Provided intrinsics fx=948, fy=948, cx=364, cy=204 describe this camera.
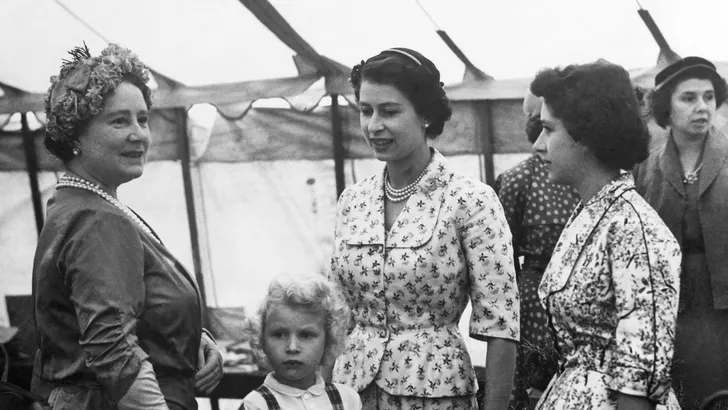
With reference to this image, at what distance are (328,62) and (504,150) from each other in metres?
1.16

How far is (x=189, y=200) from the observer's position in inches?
244

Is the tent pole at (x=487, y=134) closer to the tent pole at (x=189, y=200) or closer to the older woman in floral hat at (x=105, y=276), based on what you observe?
the tent pole at (x=189, y=200)

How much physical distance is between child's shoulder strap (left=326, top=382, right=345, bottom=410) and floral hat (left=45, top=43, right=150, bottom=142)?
3.20 feet

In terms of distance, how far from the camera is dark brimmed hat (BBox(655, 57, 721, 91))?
14.9ft

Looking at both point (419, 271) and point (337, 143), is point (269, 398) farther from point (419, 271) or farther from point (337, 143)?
point (337, 143)

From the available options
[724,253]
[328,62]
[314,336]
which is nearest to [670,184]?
[724,253]

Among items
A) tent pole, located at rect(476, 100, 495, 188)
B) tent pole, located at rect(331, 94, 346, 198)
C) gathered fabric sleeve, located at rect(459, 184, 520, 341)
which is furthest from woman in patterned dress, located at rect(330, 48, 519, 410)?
tent pole, located at rect(331, 94, 346, 198)

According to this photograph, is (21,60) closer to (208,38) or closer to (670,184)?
(208,38)

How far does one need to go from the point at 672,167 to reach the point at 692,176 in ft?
0.33

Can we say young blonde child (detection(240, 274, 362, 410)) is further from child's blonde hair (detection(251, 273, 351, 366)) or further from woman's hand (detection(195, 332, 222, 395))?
woman's hand (detection(195, 332, 222, 395))

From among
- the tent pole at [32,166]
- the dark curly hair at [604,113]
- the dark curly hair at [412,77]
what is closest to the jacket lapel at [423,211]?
the dark curly hair at [412,77]

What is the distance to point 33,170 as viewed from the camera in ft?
21.1

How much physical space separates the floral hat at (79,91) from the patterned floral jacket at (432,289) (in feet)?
2.73

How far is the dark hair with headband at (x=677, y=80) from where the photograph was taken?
455 cm
